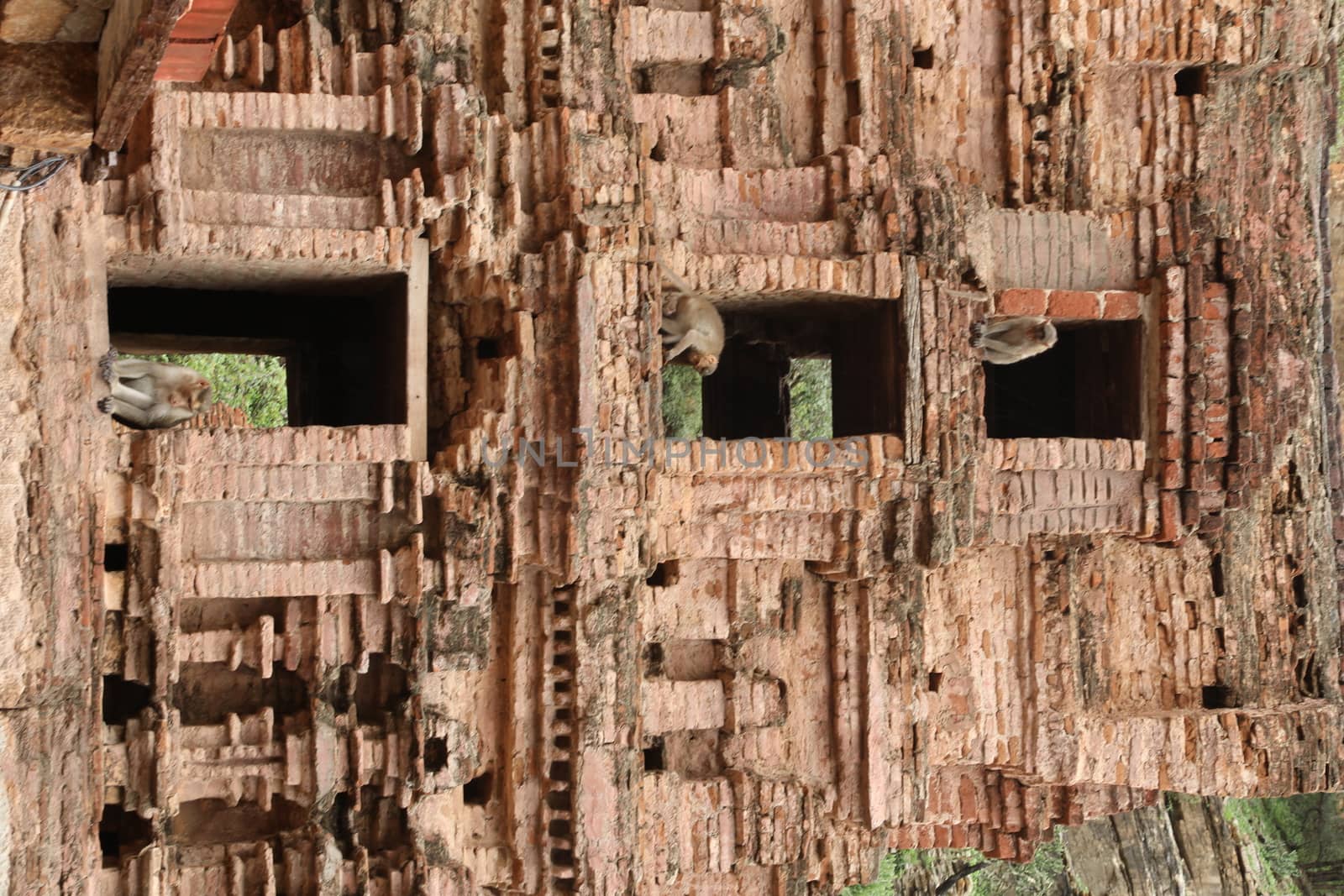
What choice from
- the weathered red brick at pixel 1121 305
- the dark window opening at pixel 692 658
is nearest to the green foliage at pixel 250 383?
the dark window opening at pixel 692 658

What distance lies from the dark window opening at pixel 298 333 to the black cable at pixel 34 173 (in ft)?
7.17

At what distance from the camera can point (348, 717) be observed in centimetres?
732

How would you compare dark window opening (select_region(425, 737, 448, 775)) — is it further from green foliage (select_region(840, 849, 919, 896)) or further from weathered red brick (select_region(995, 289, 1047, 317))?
green foliage (select_region(840, 849, 919, 896))

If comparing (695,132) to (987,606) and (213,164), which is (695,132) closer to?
(213,164)

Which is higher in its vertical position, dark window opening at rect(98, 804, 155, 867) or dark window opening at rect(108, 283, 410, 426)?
dark window opening at rect(108, 283, 410, 426)

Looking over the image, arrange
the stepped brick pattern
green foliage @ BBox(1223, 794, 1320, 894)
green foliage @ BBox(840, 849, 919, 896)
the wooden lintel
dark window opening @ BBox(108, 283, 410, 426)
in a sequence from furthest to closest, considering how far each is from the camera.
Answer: green foliage @ BBox(1223, 794, 1320, 894) → green foliage @ BBox(840, 849, 919, 896) → dark window opening @ BBox(108, 283, 410, 426) → the stepped brick pattern → the wooden lintel

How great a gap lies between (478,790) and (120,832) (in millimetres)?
1902

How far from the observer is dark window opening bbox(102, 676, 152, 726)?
7.02 m

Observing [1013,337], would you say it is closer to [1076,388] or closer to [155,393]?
[1076,388]

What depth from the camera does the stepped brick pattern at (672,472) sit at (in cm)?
682

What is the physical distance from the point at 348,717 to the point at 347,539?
0.97 metres

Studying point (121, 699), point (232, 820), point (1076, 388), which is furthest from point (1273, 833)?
point (121, 699)

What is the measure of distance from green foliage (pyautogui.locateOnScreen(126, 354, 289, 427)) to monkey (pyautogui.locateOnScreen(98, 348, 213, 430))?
763 centimetres

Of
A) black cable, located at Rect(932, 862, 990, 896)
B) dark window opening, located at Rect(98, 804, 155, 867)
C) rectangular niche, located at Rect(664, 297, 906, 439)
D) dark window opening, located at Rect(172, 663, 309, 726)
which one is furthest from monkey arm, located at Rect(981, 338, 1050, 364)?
black cable, located at Rect(932, 862, 990, 896)
